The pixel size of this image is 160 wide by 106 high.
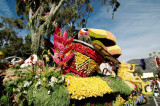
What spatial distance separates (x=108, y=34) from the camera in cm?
342

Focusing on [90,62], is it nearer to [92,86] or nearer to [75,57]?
[75,57]

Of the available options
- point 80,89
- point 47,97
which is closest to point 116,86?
point 80,89

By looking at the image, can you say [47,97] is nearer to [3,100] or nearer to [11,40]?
[3,100]

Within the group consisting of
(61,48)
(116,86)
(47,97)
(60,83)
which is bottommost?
(116,86)

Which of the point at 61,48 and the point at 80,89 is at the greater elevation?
the point at 61,48

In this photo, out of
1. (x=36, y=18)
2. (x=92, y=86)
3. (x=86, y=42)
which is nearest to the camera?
(x=92, y=86)

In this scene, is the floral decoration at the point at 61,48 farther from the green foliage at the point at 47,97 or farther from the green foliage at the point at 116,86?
the green foliage at the point at 116,86

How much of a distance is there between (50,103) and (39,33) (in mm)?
4521

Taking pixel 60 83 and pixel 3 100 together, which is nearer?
pixel 3 100

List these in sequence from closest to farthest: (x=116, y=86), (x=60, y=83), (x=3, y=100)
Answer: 1. (x=3, y=100)
2. (x=60, y=83)
3. (x=116, y=86)

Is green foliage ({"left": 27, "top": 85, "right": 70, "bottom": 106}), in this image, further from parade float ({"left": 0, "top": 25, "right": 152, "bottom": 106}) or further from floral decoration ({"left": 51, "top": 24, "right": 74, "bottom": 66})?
floral decoration ({"left": 51, "top": 24, "right": 74, "bottom": 66})

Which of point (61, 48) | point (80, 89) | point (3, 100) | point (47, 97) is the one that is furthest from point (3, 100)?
point (61, 48)

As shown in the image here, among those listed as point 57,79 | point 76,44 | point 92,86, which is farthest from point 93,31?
point 57,79

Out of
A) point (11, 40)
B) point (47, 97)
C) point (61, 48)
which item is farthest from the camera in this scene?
point (11, 40)
